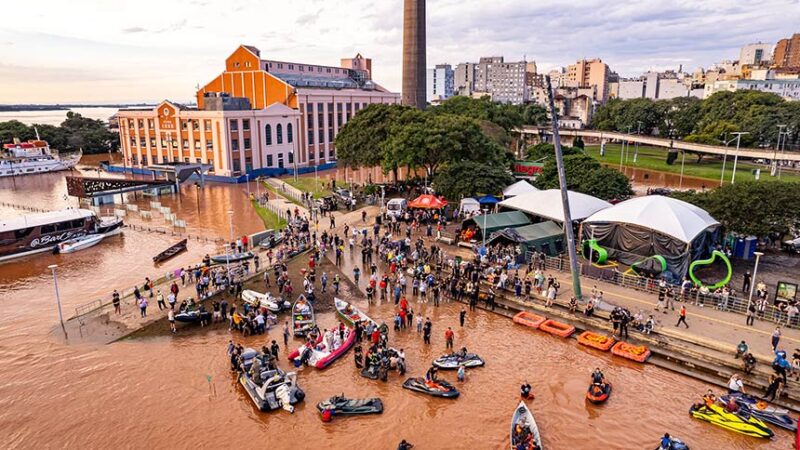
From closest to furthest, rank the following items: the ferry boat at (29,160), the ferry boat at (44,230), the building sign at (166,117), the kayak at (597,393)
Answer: the kayak at (597,393) < the ferry boat at (44,230) < the building sign at (166,117) < the ferry boat at (29,160)

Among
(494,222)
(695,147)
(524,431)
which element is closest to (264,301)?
(524,431)

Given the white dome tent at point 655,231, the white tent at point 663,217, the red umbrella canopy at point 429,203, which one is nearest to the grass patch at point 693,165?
the white tent at point 663,217

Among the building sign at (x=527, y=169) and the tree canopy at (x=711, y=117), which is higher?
the tree canopy at (x=711, y=117)

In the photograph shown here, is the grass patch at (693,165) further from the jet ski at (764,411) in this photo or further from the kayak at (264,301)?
the kayak at (264,301)

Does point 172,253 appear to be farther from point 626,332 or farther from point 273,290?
point 626,332

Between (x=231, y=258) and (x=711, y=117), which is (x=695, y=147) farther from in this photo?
(x=231, y=258)

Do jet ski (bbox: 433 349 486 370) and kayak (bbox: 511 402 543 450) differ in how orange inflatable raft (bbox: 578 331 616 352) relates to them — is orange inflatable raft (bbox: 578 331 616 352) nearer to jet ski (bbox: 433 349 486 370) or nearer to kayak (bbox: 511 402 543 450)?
jet ski (bbox: 433 349 486 370)

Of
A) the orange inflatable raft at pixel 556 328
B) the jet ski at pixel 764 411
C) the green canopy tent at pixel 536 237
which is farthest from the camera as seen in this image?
the green canopy tent at pixel 536 237
